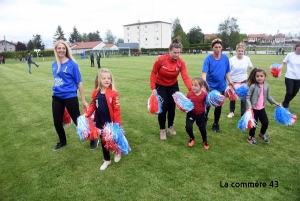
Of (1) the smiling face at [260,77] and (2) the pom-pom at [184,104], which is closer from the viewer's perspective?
(2) the pom-pom at [184,104]

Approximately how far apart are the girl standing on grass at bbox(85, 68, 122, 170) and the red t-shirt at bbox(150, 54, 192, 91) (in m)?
1.18

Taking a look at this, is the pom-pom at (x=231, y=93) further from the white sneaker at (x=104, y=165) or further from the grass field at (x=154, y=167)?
the white sneaker at (x=104, y=165)

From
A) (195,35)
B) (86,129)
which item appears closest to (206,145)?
(86,129)

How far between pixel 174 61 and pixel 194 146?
69.3 inches

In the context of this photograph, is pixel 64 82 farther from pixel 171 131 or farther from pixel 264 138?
pixel 264 138

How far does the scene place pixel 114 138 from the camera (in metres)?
3.53

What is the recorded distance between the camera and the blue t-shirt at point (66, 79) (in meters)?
4.08

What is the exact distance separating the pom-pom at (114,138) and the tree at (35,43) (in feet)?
285

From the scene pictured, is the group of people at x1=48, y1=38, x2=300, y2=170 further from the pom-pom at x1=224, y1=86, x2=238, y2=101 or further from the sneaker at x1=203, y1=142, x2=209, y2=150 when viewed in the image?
the pom-pom at x1=224, y1=86, x2=238, y2=101

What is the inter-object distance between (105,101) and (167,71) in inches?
58.5

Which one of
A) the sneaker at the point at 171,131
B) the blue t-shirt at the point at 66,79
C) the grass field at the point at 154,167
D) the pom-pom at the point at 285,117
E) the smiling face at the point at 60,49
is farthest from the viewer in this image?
the sneaker at the point at 171,131

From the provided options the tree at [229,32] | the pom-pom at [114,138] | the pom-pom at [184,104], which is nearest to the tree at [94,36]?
the tree at [229,32]

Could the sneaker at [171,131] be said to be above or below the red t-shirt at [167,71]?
below

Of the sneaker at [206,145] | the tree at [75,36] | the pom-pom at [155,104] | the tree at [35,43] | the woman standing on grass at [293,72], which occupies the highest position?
the tree at [75,36]
